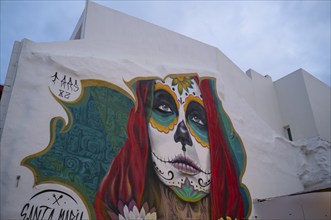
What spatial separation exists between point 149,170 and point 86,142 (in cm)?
139

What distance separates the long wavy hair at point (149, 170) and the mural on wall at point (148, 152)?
0.02 metres

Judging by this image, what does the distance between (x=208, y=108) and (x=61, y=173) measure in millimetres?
4125

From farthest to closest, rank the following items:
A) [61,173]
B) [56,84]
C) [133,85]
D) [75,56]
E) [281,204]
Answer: [281,204]
[133,85]
[75,56]
[56,84]
[61,173]

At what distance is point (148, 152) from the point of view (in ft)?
21.6

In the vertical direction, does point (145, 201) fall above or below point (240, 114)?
below

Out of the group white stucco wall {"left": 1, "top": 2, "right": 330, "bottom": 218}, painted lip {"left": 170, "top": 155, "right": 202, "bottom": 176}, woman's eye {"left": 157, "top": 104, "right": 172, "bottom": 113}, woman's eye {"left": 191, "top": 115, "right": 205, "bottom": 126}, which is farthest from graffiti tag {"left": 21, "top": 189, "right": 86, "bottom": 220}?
woman's eye {"left": 191, "top": 115, "right": 205, "bottom": 126}

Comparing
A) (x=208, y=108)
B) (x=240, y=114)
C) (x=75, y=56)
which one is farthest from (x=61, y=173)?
(x=240, y=114)

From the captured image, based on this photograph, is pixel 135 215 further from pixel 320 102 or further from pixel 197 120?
pixel 320 102

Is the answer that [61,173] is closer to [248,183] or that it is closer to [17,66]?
[17,66]

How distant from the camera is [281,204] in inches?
308

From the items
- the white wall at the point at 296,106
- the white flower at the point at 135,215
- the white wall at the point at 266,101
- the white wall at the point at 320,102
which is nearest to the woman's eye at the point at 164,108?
the white flower at the point at 135,215

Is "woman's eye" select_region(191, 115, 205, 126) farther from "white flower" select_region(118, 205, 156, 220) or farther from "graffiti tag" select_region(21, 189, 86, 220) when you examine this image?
"graffiti tag" select_region(21, 189, 86, 220)

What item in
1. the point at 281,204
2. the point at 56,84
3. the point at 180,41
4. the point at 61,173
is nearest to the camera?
the point at 61,173

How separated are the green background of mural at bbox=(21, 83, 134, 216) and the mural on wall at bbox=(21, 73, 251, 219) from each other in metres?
0.02
